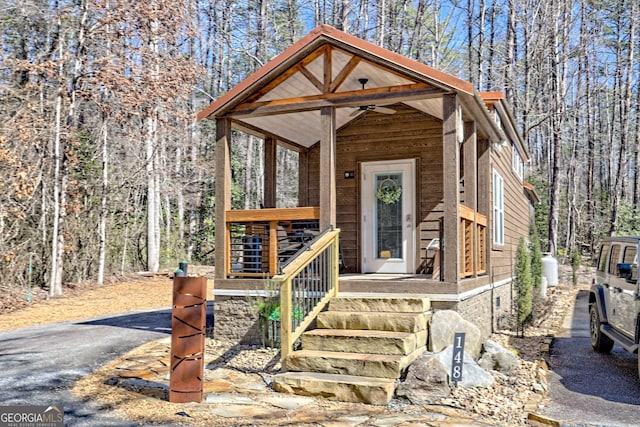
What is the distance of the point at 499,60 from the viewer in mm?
26203

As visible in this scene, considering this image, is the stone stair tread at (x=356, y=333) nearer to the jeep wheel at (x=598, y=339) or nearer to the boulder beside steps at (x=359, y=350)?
the boulder beside steps at (x=359, y=350)

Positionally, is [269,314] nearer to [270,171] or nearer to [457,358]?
[457,358]

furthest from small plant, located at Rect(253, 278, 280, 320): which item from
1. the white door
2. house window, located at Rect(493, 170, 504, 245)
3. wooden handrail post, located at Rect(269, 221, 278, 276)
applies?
house window, located at Rect(493, 170, 504, 245)

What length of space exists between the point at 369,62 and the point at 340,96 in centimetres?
57

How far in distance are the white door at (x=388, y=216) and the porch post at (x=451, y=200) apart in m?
2.55

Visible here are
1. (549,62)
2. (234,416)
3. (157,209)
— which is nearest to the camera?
(234,416)

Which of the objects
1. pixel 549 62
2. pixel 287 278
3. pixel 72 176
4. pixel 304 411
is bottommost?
pixel 304 411

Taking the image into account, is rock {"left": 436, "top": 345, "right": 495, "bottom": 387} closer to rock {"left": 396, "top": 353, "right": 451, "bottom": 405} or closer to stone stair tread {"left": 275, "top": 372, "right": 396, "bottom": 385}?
rock {"left": 396, "top": 353, "right": 451, "bottom": 405}

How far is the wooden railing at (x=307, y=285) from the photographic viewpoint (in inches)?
228

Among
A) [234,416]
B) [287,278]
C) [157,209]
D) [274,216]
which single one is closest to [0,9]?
[157,209]

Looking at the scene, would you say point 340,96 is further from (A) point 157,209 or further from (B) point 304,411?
(A) point 157,209

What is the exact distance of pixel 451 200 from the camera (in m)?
6.77

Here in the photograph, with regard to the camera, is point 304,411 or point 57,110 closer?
point 304,411

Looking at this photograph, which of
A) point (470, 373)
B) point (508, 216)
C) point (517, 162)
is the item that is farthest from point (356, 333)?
point (517, 162)
